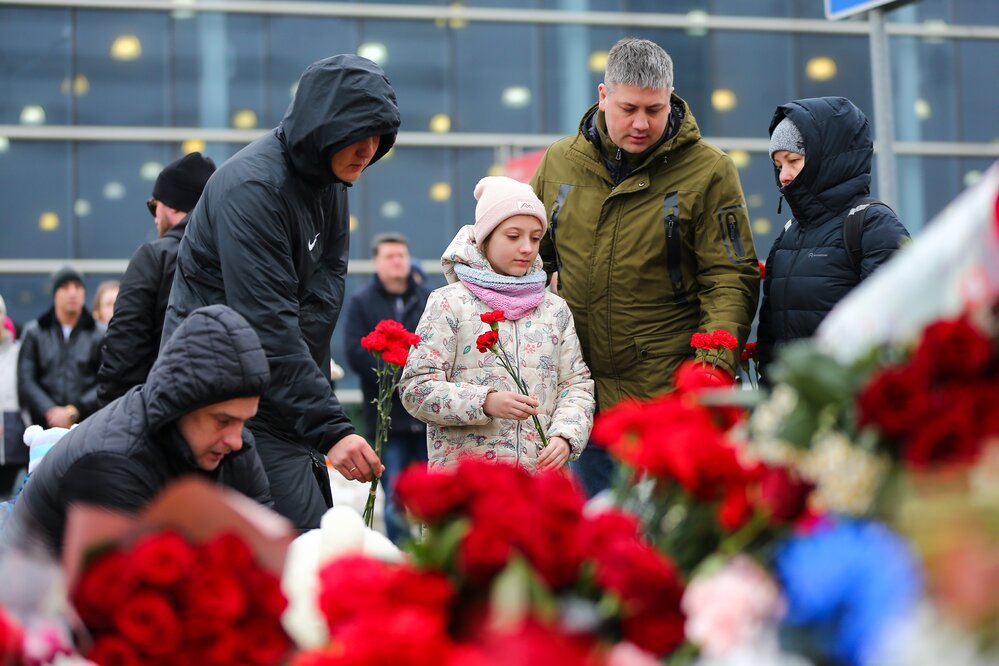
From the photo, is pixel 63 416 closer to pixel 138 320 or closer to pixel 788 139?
pixel 138 320

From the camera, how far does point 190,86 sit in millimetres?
13438

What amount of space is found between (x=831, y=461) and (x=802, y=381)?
74 mm

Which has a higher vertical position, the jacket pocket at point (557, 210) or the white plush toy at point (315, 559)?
the jacket pocket at point (557, 210)

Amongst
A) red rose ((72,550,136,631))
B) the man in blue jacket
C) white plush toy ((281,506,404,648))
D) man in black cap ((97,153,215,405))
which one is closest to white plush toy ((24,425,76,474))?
man in black cap ((97,153,215,405))

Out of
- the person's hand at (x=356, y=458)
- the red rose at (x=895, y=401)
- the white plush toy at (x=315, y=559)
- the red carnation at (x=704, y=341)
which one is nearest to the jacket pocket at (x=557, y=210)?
the red carnation at (x=704, y=341)

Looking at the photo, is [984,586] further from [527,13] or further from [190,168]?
[527,13]

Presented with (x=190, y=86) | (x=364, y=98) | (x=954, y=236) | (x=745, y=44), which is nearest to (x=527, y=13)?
(x=745, y=44)

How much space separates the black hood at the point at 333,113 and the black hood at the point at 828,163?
4.35ft

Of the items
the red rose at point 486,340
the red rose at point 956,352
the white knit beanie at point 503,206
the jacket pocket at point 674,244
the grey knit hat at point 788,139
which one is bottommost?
the red rose at point 486,340

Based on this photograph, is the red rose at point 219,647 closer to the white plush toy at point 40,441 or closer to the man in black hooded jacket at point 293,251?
the man in black hooded jacket at point 293,251

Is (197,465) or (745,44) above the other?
(745,44)

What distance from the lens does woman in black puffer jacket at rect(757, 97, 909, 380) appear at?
378 centimetres

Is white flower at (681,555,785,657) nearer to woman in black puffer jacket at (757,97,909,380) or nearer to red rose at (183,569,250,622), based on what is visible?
red rose at (183,569,250,622)

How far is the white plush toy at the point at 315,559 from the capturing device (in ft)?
4.32
